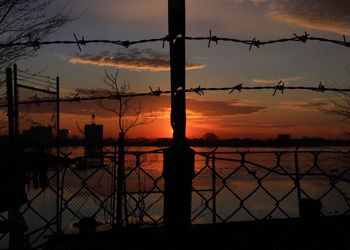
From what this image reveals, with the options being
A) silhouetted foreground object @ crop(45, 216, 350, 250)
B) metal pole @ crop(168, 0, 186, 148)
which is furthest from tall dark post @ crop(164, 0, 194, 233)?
silhouetted foreground object @ crop(45, 216, 350, 250)

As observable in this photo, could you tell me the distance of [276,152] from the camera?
2.47 metres

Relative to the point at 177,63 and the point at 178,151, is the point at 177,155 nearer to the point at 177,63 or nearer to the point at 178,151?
the point at 178,151

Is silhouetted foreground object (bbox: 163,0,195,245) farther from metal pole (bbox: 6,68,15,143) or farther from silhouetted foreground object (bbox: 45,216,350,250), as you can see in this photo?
metal pole (bbox: 6,68,15,143)

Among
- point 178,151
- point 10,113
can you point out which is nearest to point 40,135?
point 10,113

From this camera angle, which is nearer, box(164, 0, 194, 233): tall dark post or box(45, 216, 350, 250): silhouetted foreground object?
box(164, 0, 194, 233): tall dark post

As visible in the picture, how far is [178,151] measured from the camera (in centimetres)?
210

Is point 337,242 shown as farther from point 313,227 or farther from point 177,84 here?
point 177,84

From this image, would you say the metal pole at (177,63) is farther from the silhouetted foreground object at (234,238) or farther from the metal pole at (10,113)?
the metal pole at (10,113)

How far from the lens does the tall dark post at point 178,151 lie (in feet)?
6.71

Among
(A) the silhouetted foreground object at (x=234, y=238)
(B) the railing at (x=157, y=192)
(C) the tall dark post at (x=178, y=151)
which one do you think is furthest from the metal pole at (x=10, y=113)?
(C) the tall dark post at (x=178, y=151)

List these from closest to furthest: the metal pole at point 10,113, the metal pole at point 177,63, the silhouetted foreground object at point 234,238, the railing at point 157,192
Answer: the metal pole at point 177,63 < the railing at point 157,192 < the silhouetted foreground object at point 234,238 < the metal pole at point 10,113

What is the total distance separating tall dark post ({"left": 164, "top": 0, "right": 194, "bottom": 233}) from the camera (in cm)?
204

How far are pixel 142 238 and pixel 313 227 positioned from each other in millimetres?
3825

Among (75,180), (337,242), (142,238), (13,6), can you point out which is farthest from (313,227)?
(75,180)
